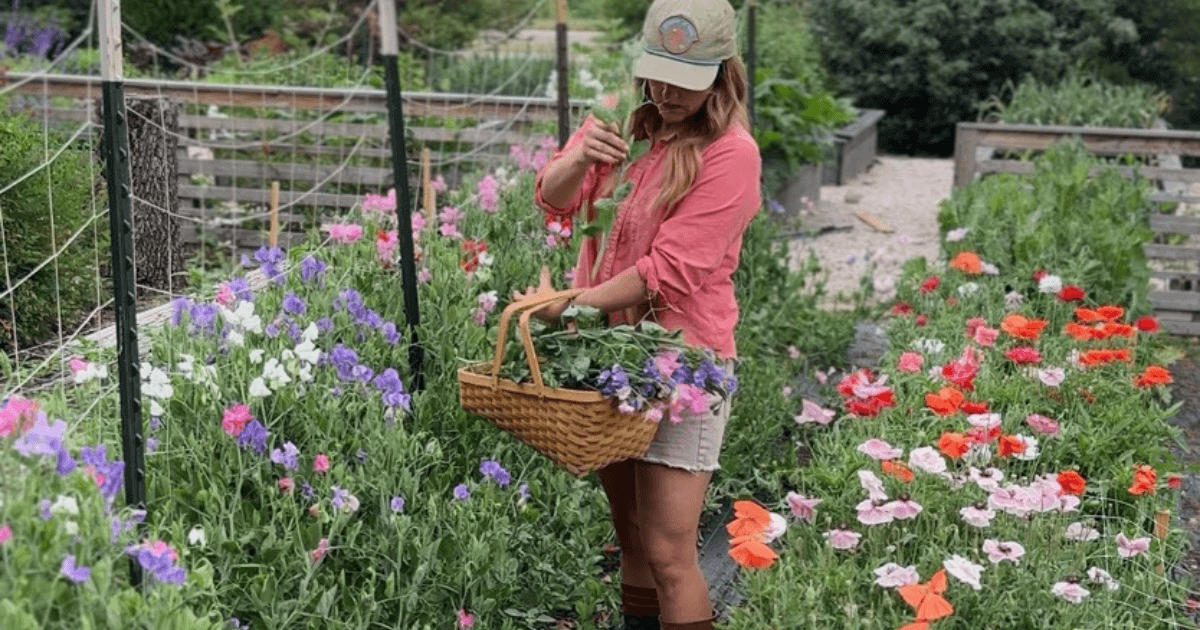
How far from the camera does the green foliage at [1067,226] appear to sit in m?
6.42

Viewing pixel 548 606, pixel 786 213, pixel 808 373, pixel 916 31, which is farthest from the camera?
pixel 916 31

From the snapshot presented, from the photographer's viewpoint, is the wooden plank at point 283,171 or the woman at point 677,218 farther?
the wooden plank at point 283,171

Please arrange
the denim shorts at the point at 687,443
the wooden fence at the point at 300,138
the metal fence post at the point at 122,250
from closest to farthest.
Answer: the metal fence post at the point at 122,250 → the denim shorts at the point at 687,443 → the wooden fence at the point at 300,138

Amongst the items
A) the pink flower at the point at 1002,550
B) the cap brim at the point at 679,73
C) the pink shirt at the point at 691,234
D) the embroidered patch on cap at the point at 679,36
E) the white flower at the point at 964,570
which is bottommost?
the pink flower at the point at 1002,550

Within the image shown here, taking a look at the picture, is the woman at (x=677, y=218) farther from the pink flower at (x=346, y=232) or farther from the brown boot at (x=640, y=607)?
the pink flower at (x=346, y=232)

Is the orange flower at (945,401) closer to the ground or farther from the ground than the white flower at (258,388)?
closer to the ground

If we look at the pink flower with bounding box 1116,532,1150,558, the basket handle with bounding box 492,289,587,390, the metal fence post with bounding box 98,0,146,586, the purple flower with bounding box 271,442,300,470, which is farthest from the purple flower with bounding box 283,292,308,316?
the pink flower with bounding box 1116,532,1150,558

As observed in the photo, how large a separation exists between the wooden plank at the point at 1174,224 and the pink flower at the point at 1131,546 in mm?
4478

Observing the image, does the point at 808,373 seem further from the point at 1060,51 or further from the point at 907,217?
the point at 1060,51

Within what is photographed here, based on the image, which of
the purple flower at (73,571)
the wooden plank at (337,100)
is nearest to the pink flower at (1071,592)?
the purple flower at (73,571)

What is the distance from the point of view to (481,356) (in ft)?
14.9

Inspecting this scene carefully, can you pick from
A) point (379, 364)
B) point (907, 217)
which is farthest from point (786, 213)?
point (379, 364)

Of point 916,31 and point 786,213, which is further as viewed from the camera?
point 916,31

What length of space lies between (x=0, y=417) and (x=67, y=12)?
45.5ft
